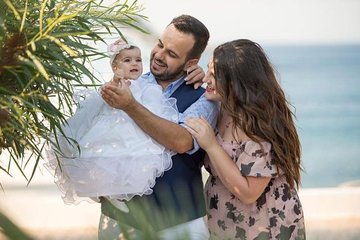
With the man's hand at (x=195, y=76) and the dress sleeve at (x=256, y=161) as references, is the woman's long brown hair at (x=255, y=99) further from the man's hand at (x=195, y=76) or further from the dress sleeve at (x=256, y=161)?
the man's hand at (x=195, y=76)

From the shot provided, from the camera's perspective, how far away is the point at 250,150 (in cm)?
272

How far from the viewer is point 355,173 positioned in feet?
45.9

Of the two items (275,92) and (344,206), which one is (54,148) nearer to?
(275,92)

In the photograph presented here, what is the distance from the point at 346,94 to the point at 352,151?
319 cm

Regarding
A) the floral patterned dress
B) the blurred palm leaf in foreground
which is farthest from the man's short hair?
the blurred palm leaf in foreground

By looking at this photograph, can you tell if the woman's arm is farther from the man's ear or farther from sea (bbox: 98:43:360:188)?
sea (bbox: 98:43:360:188)

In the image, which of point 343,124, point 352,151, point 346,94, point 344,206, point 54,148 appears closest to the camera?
point 54,148

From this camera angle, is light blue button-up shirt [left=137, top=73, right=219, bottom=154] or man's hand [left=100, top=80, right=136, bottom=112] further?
light blue button-up shirt [left=137, top=73, right=219, bottom=154]

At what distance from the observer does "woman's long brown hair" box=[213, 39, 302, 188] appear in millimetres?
2719

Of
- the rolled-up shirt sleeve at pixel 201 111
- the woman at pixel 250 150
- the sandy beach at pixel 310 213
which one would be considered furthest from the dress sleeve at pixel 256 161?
the sandy beach at pixel 310 213

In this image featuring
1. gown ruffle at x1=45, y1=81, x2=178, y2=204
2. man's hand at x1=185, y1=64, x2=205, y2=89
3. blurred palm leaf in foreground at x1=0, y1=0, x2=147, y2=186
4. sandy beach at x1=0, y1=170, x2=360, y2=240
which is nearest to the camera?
blurred palm leaf in foreground at x1=0, y1=0, x2=147, y2=186

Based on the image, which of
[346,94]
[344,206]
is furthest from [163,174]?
[346,94]

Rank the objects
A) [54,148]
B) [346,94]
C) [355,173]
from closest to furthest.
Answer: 1. [54,148]
2. [355,173]
3. [346,94]

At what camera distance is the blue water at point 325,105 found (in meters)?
14.1
